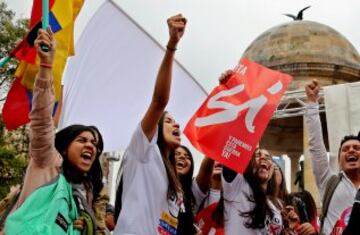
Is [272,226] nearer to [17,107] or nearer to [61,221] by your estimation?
[61,221]

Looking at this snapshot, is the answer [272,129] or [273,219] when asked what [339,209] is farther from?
[272,129]

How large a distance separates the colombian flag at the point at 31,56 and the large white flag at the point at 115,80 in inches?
6.2

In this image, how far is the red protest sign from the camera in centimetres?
492

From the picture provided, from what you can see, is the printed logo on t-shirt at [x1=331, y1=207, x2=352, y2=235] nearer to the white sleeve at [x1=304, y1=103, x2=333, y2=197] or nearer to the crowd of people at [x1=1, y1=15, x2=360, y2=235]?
the crowd of people at [x1=1, y1=15, x2=360, y2=235]

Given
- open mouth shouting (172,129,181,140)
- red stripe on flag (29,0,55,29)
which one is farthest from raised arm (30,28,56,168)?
red stripe on flag (29,0,55,29)

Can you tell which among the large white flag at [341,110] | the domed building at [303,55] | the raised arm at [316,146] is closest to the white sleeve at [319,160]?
the raised arm at [316,146]

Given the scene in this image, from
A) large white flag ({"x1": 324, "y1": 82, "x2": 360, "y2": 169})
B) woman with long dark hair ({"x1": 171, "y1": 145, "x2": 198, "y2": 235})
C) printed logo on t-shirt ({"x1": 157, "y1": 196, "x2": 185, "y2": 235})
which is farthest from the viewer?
large white flag ({"x1": 324, "y1": 82, "x2": 360, "y2": 169})

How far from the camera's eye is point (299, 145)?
814 inches

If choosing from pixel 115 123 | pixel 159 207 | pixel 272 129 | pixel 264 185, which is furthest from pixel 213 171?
pixel 272 129

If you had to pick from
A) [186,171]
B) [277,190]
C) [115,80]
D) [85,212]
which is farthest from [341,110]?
[85,212]

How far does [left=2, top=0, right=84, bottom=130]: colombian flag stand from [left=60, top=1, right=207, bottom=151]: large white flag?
0.52 ft

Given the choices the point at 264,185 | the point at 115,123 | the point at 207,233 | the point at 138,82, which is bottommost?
the point at 207,233

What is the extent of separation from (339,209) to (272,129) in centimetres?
1538

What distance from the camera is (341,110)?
365 inches
